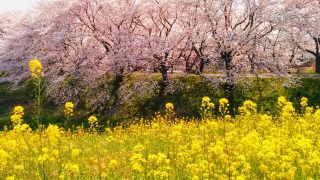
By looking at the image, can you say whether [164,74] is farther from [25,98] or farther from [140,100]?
[25,98]

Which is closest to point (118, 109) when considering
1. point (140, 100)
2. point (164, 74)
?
point (140, 100)

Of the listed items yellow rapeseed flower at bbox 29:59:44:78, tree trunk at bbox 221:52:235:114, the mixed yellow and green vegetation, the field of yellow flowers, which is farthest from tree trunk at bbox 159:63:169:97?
yellow rapeseed flower at bbox 29:59:44:78

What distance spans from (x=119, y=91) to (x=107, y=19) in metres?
4.85

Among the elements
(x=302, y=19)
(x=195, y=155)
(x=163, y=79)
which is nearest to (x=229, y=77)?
(x=163, y=79)

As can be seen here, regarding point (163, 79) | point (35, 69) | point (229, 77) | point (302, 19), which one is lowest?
point (163, 79)

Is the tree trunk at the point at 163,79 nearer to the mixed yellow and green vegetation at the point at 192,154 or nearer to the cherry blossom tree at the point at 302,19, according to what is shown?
the cherry blossom tree at the point at 302,19

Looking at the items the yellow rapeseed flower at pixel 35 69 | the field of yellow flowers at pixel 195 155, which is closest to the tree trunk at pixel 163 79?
the field of yellow flowers at pixel 195 155

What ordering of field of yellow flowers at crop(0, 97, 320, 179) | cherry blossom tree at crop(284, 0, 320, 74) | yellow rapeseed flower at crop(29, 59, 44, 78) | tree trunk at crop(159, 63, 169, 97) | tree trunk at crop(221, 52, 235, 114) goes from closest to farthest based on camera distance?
field of yellow flowers at crop(0, 97, 320, 179), yellow rapeseed flower at crop(29, 59, 44, 78), tree trunk at crop(221, 52, 235, 114), cherry blossom tree at crop(284, 0, 320, 74), tree trunk at crop(159, 63, 169, 97)

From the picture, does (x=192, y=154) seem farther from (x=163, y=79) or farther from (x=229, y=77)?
(x=163, y=79)

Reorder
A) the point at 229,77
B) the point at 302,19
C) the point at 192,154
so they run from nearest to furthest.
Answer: the point at 192,154 < the point at 229,77 < the point at 302,19

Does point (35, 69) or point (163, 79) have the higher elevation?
point (35, 69)

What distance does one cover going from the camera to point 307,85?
24656 mm

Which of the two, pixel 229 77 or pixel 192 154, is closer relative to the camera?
pixel 192 154

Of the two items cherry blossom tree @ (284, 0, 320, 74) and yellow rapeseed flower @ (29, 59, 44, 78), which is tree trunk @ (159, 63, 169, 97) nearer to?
cherry blossom tree @ (284, 0, 320, 74)
